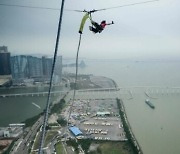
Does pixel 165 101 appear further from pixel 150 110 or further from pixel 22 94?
pixel 22 94

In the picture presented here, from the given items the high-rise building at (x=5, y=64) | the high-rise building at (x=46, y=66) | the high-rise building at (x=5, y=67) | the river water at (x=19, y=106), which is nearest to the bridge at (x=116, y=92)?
the river water at (x=19, y=106)

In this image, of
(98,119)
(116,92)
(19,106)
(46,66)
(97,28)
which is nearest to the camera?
(97,28)

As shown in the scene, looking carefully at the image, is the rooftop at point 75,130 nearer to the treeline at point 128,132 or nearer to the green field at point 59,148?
the green field at point 59,148

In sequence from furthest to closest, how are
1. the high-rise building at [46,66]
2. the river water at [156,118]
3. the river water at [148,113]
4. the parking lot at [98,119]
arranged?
the high-rise building at [46,66] → the parking lot at [98,119] → the river water at [148,113] → the river water at [156,118]

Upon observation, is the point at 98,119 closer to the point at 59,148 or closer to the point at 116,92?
the point at 59,148

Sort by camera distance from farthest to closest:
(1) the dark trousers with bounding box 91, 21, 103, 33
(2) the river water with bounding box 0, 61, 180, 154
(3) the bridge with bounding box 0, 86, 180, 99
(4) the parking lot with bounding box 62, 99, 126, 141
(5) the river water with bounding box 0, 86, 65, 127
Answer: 1. (3) the bridge with bounding box 0, 86, 180, 99
2. (5) the river water with bounding box 0, 86, 65, 127
3. (4) the parking lot with bounding box 62, 99, 126, 141
4. (2) the river water with bounding box 0, 61, 180, 154
5. (1) the dark trousers with bounding box 91, 21, 103, 33

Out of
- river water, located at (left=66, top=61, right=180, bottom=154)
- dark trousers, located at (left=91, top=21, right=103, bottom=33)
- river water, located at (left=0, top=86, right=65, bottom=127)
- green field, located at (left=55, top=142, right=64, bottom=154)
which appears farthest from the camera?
river water, located at (left=0, top=86, right=65, bottom=127)

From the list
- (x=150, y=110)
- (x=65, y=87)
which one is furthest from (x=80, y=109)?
(x=65, y=87)

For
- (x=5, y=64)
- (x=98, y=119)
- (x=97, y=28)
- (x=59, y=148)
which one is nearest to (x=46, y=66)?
(x=5, y=64)

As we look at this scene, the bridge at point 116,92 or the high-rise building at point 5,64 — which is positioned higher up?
the high-rise building at point 5,64

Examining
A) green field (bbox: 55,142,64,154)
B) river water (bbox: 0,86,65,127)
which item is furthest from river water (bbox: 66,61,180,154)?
river water (bbox: 0,86,65,127)

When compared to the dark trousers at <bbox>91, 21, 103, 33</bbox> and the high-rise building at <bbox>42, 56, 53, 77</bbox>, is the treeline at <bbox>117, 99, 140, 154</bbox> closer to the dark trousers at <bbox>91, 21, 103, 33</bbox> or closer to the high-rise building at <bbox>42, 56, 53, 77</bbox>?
the dark trousers at <bbox>91, 21, 103, 33</bbox>
